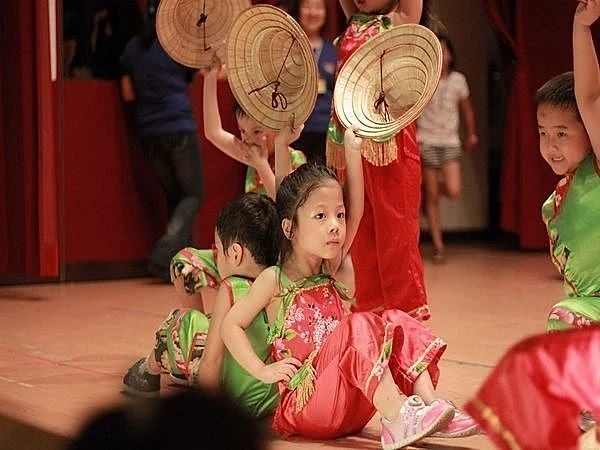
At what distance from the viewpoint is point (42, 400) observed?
9.39ft

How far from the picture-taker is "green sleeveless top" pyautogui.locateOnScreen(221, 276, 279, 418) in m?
2.66

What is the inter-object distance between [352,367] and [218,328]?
1.22ft

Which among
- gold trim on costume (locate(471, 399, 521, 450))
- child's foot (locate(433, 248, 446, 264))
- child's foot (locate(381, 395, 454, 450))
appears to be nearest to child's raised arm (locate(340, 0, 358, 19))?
child's foot (locate(381, 395, 454, 450))

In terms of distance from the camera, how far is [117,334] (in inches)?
153

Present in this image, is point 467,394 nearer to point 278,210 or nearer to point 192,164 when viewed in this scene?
point 278,210

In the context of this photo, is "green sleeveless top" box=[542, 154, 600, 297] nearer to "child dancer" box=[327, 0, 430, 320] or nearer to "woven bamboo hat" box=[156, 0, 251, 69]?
"child dancer" box=[327, 0, 430, 320]

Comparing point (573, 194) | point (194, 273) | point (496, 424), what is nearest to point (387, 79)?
point (573, 194)

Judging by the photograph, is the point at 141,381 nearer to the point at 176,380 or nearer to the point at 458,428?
the point at 176,380

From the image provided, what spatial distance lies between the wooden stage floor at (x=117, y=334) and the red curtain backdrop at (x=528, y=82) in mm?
548

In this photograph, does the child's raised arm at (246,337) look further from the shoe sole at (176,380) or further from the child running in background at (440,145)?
the child running in background at (440,145)

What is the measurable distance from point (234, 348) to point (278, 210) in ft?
1.09

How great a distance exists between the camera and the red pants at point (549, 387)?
1.21m

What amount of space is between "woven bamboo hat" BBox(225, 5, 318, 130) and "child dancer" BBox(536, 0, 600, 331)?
1.91 feet

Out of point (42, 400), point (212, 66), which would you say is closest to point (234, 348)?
point (42, 400)
